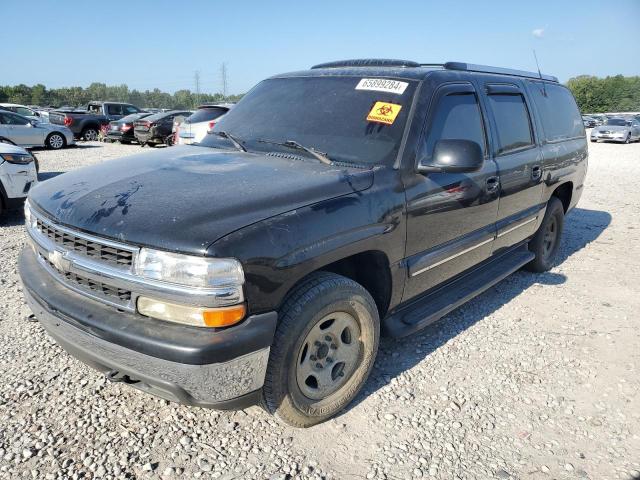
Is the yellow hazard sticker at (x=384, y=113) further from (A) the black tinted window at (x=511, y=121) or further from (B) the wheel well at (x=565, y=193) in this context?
(B) the wheel well at (x=565, y=193)

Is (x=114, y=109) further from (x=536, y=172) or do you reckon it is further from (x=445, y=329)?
(x=445, y=329)

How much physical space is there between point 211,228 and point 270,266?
0.99 ft

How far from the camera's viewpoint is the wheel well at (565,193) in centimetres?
514

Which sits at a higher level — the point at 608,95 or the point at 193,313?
the point at 608,95

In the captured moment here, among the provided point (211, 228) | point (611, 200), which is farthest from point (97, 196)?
point (611, 200)

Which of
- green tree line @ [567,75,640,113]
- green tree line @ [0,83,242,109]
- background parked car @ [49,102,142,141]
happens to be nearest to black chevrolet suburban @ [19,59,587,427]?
background parked car @ [49,102,142,141]

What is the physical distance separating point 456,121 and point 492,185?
0.59m

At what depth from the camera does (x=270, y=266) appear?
6.85ft

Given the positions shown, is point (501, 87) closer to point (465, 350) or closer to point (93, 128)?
point (465, 350)

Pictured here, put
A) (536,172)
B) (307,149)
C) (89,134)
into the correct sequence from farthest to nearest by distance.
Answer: (89,134) → (536,172) → (307,149)

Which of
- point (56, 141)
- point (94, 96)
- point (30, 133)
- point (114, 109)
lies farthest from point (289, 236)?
point (94, 96)

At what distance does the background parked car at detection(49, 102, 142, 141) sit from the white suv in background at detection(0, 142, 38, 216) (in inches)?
609

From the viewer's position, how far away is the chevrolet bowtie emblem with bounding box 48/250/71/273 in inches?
90.5

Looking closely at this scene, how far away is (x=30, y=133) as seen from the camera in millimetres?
15281
